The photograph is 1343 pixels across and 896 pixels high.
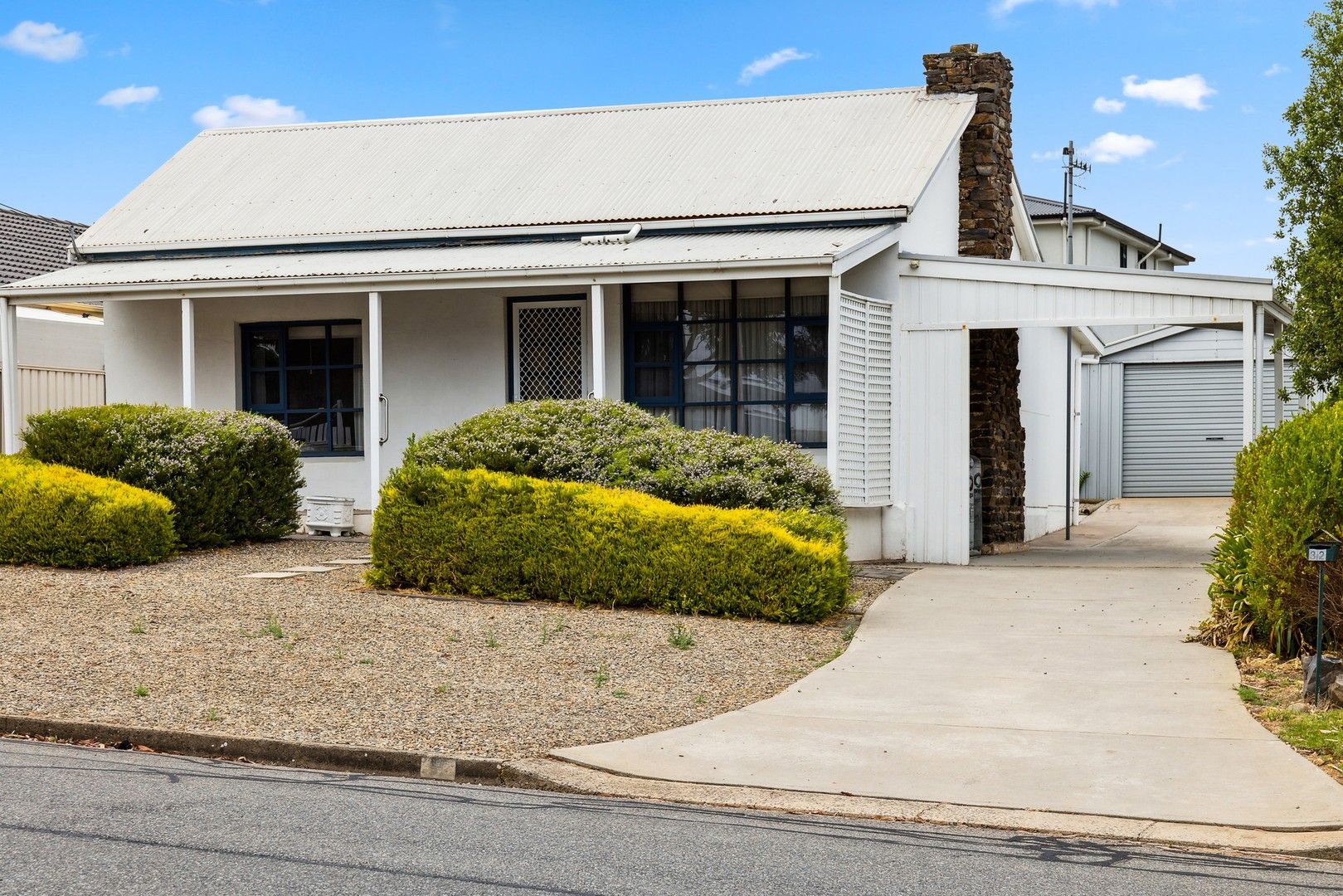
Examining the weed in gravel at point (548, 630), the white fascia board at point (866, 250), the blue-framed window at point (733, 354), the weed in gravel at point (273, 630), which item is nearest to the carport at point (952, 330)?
the white fascia board at point (866, 250)

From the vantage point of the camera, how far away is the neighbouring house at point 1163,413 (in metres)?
26.1

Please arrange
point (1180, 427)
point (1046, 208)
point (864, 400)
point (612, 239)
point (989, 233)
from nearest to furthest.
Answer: point (864, 400) → point (612, 239) → point (989, 233) → point (1180, 427) → point (1046, 208)

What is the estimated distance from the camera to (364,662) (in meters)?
9.30

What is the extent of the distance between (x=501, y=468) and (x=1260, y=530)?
6.24 m

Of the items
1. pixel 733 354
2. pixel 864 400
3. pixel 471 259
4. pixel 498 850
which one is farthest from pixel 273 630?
pixel 733 354

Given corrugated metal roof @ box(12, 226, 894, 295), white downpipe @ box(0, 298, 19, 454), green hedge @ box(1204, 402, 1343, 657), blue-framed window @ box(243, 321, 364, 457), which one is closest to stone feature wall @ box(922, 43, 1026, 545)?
corrugated metal roof @ box(12, 226, 894, 295)

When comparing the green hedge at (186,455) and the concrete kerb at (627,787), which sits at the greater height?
the green hedge at (186,455)

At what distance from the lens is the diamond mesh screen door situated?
1672 centimetres

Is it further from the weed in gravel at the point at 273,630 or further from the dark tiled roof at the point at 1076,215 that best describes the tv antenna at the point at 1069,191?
the weed in gravel at the point at 273,630

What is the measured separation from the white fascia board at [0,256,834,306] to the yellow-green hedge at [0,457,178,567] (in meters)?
3.57

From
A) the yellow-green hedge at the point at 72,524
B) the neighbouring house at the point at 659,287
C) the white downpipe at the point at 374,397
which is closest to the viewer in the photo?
the yellow-green hedge at the point at 72,524

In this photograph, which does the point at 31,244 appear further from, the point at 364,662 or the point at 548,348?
the point at 364,662

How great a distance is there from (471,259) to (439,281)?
24.6 inches

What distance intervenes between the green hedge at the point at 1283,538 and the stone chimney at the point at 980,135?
7.94 metres
